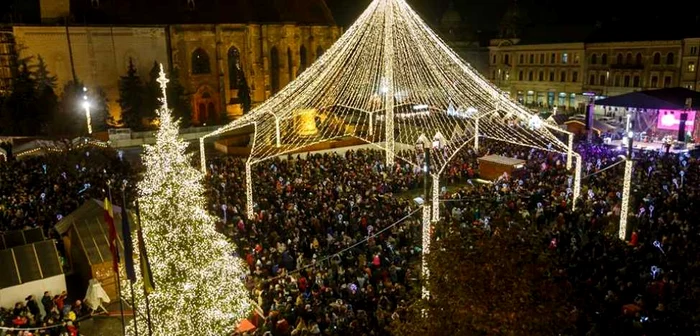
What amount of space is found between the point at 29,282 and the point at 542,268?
13.0 metres

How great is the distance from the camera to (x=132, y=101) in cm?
3991

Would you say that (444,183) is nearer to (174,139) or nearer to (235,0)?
(174,139)

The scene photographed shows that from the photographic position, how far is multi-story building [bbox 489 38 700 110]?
44969 millimetres

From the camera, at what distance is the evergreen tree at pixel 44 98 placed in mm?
36219

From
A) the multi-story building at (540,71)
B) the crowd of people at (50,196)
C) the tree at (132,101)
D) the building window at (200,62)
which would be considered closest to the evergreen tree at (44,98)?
the tree at (132,101)

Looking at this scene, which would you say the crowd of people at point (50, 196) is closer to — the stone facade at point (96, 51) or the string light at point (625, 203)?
the stone facade at point (96, 51)

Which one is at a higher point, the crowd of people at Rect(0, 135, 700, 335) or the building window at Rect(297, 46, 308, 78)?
the building window at Rect(297, 46, 308, 78)

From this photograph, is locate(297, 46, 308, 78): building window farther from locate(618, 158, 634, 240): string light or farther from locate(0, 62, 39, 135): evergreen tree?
locate(618, 158, 634, 240): string light

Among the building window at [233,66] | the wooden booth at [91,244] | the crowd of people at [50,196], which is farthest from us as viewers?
the building window at [233,66]

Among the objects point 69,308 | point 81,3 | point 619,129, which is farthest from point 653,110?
point 81,3

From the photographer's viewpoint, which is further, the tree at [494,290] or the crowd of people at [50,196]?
the crowd of people at [50,196]

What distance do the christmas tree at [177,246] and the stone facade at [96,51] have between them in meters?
33.1

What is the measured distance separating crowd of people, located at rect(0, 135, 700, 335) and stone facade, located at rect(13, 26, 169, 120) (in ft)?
47.5

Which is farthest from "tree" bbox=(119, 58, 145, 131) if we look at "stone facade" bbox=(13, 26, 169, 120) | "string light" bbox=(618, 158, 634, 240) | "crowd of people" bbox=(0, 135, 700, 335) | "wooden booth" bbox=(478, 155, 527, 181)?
"string light" bbox=(618, 158, 634, 240)
